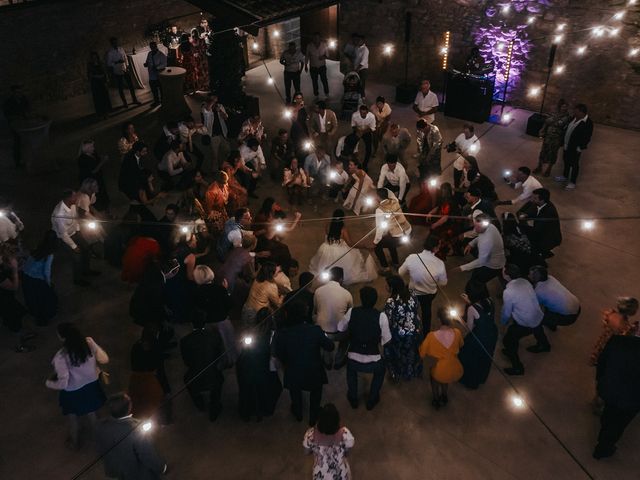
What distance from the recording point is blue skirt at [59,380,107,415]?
4.93 meters

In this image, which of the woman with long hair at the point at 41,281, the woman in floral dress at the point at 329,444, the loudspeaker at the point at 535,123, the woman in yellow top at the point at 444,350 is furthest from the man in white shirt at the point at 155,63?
the woman in floral dress at the point at 329,444

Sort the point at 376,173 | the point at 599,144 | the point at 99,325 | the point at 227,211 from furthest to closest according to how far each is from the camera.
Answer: the point at 599,144 → the point at 376,173 → the point at 227,211 → the point at 99,325

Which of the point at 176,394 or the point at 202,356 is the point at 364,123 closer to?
the point at 202,356

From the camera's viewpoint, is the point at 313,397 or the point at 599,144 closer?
the point at 313,397

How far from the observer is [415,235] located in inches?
323

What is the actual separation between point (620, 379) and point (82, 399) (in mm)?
4642

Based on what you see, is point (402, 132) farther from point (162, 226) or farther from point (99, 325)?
point (99, 325)

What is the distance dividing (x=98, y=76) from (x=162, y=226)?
6142 millimetres

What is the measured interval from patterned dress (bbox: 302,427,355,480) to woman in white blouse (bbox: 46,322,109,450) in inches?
83.6

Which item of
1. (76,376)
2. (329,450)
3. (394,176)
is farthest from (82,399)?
(394,176)

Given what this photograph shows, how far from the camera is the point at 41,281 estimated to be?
617 centimetres

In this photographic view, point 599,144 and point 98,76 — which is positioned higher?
point 98,76

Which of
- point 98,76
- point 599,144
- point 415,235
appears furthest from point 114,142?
point 599,144

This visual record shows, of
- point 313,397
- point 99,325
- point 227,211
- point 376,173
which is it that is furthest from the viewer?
point 376,173
